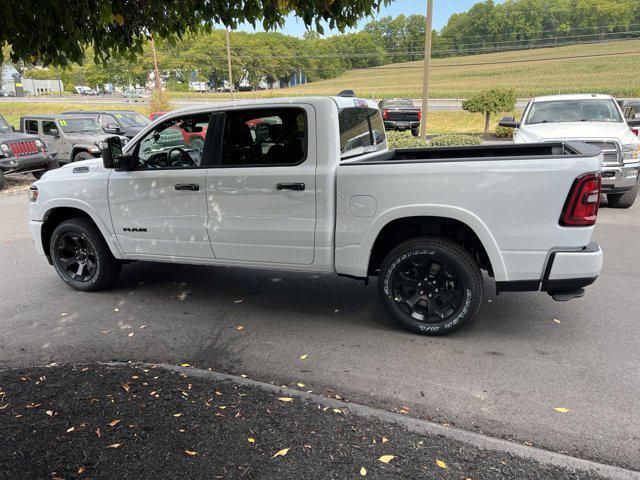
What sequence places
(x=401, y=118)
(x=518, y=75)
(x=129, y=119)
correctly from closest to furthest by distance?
(x=129, y=119) → (x=401, y=118) → (x=518, y=75)

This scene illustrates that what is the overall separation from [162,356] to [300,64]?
126457mm

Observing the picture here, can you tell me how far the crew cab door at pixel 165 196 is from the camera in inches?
182

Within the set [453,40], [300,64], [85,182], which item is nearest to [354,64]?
[300,64]

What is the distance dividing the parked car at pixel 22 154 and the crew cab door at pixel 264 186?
11055 millimetres

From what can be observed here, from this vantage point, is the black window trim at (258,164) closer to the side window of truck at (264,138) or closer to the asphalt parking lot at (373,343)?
the side window of truck at (264,138)

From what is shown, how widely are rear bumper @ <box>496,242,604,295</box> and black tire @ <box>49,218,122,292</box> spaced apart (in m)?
4.15

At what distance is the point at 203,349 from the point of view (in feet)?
13.4

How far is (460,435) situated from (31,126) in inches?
672

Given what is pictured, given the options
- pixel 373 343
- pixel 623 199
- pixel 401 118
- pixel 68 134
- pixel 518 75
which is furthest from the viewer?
pixel 518 75

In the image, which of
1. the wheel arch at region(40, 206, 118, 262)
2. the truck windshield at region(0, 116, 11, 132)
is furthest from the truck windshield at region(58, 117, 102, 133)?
the wheel arch at region(40, 206, 118, 262)

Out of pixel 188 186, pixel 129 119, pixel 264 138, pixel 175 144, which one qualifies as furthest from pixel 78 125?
pixel 264 138

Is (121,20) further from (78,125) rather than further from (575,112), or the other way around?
(78,125)

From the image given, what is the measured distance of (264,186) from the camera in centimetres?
429

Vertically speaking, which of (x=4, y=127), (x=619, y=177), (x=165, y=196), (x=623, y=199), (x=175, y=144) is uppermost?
(x=175, y=144)
